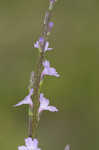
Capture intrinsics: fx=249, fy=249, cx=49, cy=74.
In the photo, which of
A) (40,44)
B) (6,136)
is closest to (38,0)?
(6,136)

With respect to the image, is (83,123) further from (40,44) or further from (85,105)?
(40,44)

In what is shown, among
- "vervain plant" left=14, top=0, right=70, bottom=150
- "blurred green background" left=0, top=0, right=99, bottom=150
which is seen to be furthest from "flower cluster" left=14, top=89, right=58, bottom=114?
"blurred green background" left=0, top=0, right=99, bottom=150

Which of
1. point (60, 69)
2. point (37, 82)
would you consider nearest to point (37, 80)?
point (37, 82)

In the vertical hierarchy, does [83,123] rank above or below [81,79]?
below

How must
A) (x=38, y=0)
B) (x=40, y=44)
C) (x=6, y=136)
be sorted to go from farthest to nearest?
1. (x=38, y=0)
2. (x=6, y=136)
3. (x=40, y=44)

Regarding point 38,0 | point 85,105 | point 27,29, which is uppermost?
point 38,0

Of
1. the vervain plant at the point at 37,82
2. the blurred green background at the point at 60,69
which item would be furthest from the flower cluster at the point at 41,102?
the blurred green background at the point at 60,69

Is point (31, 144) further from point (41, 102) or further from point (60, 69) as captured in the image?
point (60, 69)

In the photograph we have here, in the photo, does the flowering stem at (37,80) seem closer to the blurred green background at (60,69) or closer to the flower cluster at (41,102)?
the flower cluster at (41,102)
